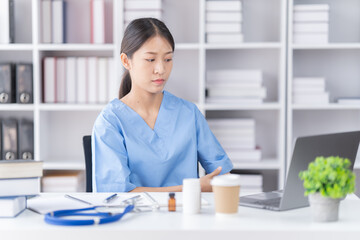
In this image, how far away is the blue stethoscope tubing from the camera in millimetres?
1195

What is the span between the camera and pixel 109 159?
72.6 inches

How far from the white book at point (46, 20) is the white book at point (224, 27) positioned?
3.02 feet

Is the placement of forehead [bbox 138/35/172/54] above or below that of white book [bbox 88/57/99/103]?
above

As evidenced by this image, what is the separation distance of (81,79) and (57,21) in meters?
0.36

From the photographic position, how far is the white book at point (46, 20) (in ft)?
9.80

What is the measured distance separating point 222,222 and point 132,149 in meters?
0.74

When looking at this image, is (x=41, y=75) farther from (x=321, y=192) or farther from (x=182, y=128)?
(x=321, y=192)

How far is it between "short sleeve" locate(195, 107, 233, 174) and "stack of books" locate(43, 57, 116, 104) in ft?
3.33

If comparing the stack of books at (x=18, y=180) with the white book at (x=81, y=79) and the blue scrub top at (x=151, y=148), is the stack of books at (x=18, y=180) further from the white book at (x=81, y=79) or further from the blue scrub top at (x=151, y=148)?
the white book at (x=81, y=79)

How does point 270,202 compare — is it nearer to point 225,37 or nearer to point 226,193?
point 226,193

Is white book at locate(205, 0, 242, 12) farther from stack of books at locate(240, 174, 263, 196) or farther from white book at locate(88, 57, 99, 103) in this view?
stack of books at locate(240, 174, 263, 196)

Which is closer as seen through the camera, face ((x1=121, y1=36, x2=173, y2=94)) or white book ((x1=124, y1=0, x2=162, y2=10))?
face ((x1=121, y1=36, x2=173, y2=94))

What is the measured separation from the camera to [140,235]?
1181 mm

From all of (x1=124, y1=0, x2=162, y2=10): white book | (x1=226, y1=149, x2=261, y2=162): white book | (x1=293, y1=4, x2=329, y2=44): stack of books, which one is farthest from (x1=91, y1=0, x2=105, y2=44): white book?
(x1=293, y1=4, x2=329, y2=44): stack of books
